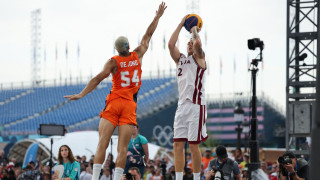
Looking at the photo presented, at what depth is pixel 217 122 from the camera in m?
77.5

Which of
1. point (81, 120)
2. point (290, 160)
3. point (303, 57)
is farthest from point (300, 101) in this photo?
point (81, 120)

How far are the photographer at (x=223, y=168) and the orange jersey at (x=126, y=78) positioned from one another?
260 centimetres

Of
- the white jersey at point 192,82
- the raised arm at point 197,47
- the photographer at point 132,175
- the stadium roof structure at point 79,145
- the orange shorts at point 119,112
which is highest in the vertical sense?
the raised arm at point 197,47

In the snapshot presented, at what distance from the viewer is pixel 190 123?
8242 mm

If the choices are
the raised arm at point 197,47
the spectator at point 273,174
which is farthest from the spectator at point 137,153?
the spectator at point 273,174

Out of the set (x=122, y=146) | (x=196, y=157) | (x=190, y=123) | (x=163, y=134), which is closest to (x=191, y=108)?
(x=190, y=123)

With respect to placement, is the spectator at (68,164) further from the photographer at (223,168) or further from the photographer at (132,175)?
the photographer at (223,168)

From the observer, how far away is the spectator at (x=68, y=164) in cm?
1010

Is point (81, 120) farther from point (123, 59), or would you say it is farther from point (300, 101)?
point (123, 59)

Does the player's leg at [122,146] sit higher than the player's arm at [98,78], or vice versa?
the player's arm at [98,78]

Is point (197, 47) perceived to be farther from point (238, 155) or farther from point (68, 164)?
point (238, 155)

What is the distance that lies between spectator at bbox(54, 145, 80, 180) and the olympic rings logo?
135 ft

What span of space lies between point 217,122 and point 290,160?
70.0 meters

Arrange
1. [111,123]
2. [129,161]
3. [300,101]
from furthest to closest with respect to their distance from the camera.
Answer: [300,101], [129,161], [111,123]
